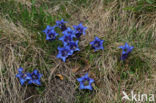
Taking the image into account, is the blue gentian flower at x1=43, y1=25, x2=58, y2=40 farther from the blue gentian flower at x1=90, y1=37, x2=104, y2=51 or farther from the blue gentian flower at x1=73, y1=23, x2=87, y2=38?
the blue gentian flower at x1=90, y1=37, x2=104, y2=51

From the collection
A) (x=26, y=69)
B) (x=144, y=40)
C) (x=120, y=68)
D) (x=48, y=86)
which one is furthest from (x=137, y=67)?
(x=26, y=69)

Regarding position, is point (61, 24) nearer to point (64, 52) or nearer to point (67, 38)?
point (67, 38)

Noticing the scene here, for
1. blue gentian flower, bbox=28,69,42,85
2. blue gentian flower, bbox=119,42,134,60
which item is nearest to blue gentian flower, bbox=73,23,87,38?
blue gentian flower, bbox=119,42,134,60

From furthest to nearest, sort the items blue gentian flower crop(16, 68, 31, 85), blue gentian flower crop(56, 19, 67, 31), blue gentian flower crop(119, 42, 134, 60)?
Answer: blue gentian flower crop(56, 19, 67, 31) → blue gentian flower crop(119, 42, 134, 60) → blue gentian flower crop(16, 68, 31, 85)

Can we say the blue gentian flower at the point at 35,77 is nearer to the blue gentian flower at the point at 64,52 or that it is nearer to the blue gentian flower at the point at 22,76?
the blue gentian flower at the point at 22,76

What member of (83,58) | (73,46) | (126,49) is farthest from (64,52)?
(126,49)

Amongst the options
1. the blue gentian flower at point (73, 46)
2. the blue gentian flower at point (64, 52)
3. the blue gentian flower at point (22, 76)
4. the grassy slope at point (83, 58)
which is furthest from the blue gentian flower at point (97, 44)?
the blue gentian flower at point (22, 76)
